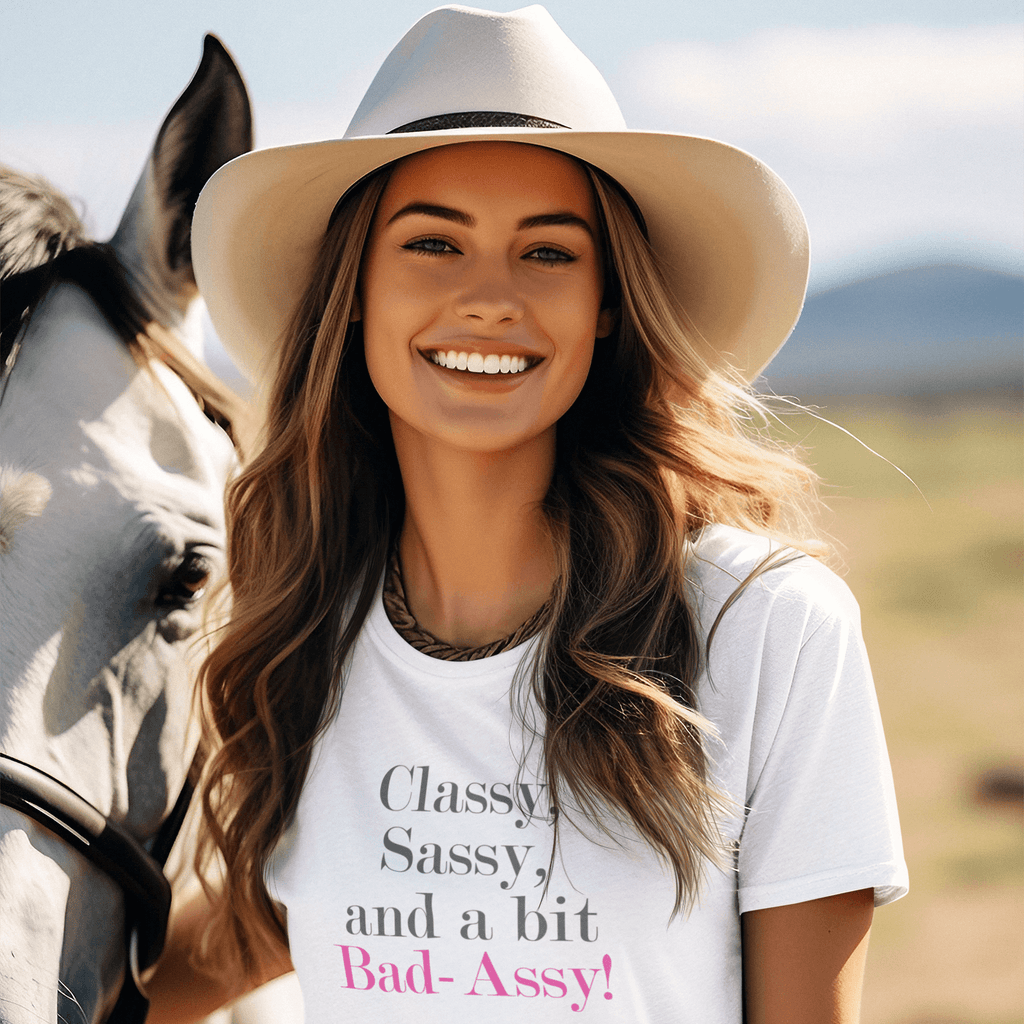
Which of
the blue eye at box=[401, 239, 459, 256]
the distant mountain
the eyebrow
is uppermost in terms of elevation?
the distant mountain

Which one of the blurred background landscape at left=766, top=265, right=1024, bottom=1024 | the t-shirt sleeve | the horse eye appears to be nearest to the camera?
the t-shirt sleeve

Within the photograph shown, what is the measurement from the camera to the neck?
49.5 inches

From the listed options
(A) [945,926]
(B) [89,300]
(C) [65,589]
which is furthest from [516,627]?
(A) [945,926]

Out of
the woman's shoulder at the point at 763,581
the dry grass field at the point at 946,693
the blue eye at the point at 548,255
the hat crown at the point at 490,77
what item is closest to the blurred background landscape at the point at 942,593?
the dry grass field at the point at 946,693

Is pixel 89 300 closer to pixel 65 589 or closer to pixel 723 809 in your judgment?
pixel 65 589

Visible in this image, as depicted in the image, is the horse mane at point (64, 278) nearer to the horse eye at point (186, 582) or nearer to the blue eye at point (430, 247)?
the horse eye at point (186, 582)

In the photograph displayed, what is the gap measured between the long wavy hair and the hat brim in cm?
5

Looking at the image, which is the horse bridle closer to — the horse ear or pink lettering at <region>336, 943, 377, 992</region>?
pink lettering at <region>336, 943, 377, 992</region>

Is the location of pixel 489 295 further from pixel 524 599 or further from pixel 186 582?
pixel 186 582

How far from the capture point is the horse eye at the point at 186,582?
1.37 metres

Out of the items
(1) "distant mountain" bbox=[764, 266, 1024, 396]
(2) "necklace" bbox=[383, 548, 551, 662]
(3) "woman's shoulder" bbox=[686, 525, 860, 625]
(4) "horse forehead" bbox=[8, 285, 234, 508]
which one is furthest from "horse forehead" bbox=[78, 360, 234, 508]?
(1) "distant mountain" bbox=[764, 266, 1024, 396]

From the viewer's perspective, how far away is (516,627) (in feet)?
4.03

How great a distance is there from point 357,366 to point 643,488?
18.8 inches

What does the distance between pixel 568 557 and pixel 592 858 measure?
1.16 feet
